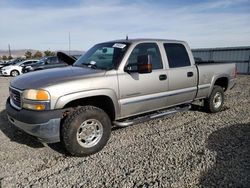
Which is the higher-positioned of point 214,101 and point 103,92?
point 103,92

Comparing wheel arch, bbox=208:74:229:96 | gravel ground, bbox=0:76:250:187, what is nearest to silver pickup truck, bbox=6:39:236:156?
gravel ground, bbox=0:76:250:187

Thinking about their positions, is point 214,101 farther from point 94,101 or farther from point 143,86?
point 94,101

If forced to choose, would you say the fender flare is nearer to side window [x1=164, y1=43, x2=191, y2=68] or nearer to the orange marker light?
the orange marker light

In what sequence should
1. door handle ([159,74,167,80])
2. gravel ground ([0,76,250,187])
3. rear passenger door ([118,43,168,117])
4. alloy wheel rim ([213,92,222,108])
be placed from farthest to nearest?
alloy wheel rim ([213,92,222,108])
door handle ([159,74,167,80])
rear passenger door ([118,43,168,117])
gravel ground ([0,76,250,187])

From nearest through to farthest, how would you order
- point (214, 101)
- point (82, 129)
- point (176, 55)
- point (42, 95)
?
point (42, 95)
point (82, 129)
point (176, 55)
point (214, 101)

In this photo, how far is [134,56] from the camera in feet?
14.8

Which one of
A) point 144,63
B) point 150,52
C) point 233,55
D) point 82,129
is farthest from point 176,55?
point 233,55

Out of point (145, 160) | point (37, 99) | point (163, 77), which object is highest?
point (163, 77)

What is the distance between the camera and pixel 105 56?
4.65 m

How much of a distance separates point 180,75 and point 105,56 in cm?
161

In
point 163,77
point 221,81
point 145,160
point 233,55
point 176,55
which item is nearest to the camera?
point 145,160

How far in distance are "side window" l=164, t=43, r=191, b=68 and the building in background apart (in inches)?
450

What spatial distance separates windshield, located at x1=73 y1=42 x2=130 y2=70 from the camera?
172 inches

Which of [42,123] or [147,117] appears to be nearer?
[42,123]
